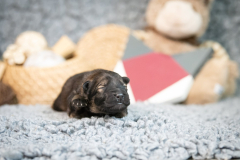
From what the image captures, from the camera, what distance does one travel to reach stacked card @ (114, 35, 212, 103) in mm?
1824

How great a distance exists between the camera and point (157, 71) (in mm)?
1922

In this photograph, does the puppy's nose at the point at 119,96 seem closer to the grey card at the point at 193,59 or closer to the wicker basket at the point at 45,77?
the wicker basket at the point at 45,77

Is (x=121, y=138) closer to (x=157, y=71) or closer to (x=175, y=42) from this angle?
(x=157, y=71)

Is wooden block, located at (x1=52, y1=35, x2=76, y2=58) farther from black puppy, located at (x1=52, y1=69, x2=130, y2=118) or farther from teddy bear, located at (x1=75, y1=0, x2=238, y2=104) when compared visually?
black puppy, located at (x1=52, y1=69, x2=130, y2=118)

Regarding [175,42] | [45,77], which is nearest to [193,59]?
[175,42]

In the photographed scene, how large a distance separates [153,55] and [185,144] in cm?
120

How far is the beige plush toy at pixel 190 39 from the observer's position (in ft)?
6.50

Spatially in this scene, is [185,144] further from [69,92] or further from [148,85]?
[148,85]

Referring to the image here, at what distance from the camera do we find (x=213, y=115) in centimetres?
150

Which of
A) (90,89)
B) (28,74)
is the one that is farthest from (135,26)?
(90,89)

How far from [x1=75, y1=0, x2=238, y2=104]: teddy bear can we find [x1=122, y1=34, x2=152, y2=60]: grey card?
4cm

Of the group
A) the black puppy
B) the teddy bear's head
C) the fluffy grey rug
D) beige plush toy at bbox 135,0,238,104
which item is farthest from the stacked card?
the black puppy

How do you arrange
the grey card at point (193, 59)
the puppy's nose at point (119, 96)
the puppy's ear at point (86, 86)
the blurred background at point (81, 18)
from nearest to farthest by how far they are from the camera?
the puppy's nose at point (119, 96)
the puppy's ear at point (86, 86)
the grey card at point (193, 59)
the blurred background at point (81, 18)

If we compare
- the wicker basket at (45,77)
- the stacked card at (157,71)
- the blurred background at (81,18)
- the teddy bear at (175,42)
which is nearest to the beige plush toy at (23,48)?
the wicker basket at (45,77)
